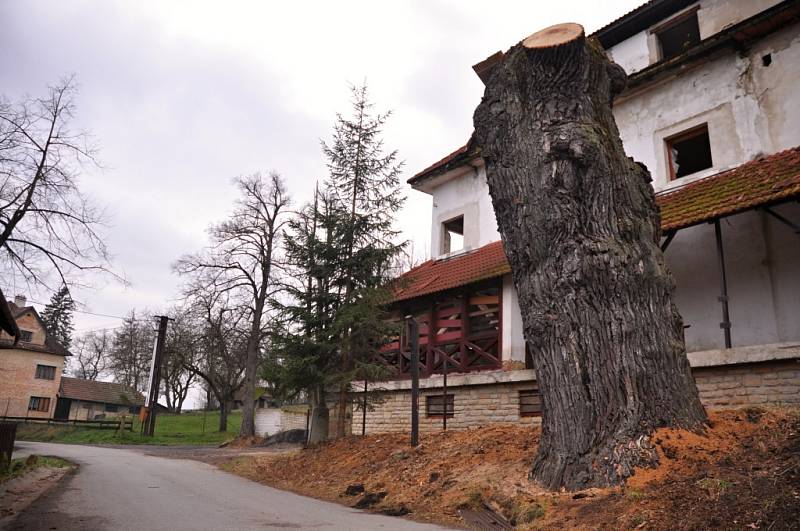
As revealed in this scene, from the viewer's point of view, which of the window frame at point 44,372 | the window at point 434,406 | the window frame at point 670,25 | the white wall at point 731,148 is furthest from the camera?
the window frame at point 44,372

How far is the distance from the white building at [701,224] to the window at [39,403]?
1642 inches

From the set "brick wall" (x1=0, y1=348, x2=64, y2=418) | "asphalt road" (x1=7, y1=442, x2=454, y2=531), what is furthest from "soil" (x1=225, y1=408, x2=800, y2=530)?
"brick wall" (x1=0, y1=348, x2=64, y2=418)

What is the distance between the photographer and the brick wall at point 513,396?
26.7 ft

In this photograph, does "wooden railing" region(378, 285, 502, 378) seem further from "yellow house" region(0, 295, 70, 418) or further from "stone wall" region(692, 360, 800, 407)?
"yellow house" region(0, 295, 70, 418)

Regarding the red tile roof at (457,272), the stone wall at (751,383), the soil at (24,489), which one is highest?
the red tile roof at (457,272)

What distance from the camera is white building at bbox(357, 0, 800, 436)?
9641 mm

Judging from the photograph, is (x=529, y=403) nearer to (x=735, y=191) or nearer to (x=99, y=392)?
(x=735, y=191)

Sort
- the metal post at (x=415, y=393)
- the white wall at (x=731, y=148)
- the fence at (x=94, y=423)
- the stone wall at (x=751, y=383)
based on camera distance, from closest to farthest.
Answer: the stone wall at (x=751, y=383), the white wall at (x=731, y=148), the metal post at (x=415, y=393), the fence at (x=94, y=423)

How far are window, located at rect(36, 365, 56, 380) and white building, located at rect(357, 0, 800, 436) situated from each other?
41936 millimetres

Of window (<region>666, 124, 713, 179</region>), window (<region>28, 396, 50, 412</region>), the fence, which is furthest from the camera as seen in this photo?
window (<region>28, 396, 50, 412</region>)

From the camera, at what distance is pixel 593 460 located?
5.92 meters

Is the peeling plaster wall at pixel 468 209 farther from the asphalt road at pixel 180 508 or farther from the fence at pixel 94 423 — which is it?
the fence at pixel 94 423

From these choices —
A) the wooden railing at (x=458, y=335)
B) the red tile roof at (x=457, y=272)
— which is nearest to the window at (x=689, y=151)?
the red tile roof at (x=457, y=272)

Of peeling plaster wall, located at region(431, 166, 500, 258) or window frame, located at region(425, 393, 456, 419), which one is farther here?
peeling plaster wall, located at region(431, 166, 500, 258)
